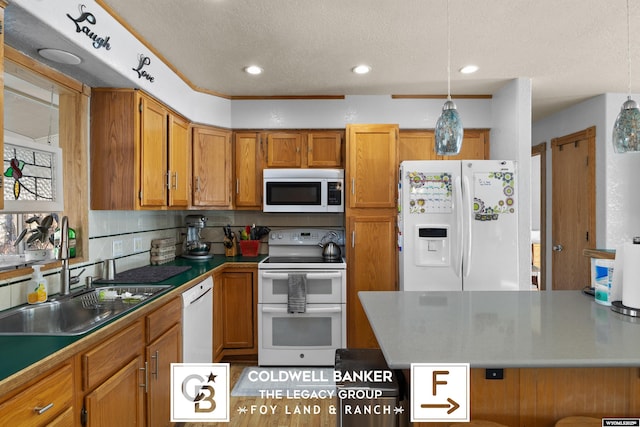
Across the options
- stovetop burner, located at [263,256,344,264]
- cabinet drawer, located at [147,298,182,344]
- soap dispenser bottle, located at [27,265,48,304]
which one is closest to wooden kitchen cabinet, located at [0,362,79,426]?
cabinet drawer, located at [147,298,182,344]

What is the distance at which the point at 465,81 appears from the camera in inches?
118

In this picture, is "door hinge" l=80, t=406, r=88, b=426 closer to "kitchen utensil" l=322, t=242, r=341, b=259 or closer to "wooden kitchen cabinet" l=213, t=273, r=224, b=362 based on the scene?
"wooden kitchen cabinet" l=213, t=273, r=224, b=362

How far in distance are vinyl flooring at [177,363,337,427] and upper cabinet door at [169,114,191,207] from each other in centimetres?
153

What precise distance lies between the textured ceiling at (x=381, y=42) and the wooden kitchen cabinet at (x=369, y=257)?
1198mm

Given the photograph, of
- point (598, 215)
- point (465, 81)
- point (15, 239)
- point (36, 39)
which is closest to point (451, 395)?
point (15, 239)

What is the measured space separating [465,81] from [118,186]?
2.73 meters

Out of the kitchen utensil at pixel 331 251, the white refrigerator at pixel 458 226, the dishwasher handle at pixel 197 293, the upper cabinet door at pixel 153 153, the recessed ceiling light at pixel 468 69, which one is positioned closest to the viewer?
the dishwasher handle at pixel 197 293

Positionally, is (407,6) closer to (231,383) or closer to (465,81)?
(465,81)

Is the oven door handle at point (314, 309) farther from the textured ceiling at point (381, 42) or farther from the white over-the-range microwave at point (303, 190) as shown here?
the textured ceiling at point (381, 42)

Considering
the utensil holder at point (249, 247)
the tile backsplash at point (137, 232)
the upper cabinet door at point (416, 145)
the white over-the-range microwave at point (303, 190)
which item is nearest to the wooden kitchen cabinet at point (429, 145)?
the upper cabinet door at point (416, 145)

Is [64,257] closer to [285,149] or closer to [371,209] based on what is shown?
[285,149]

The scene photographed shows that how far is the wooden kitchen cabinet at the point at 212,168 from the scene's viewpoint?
3.17 metres

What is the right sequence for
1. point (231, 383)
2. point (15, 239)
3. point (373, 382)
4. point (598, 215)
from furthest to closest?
point (598, 215), point (231, 383), point (15, 239), point (373, 382)

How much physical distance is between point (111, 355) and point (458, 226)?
238 cm
